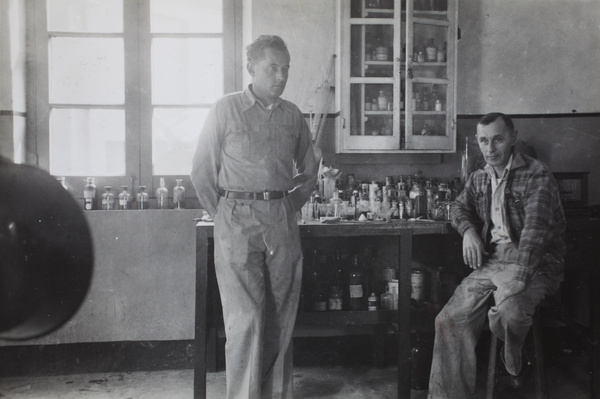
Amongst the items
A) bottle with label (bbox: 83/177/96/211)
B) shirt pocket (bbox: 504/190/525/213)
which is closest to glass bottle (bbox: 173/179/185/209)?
bottle with label (bbox: 83/177/96/211)

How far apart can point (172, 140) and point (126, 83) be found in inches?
22.3

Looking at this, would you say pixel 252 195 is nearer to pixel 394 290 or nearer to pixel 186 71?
pixel 394 290

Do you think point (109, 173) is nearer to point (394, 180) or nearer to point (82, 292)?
point (82, 292)

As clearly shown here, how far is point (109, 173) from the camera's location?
14.8 feet

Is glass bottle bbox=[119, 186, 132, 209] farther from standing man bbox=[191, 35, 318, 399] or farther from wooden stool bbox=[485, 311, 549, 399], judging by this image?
wooden stool bbox=[485, 311, 549, 399]

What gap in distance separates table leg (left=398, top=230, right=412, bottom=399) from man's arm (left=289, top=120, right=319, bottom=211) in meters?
0.64

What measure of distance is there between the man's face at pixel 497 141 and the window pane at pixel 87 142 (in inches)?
109

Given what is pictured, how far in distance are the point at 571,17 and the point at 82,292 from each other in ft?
14.6

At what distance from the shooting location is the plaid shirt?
9.94 ft

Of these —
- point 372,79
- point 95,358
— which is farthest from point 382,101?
point 95,358

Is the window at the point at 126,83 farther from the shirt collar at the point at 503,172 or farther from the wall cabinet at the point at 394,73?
the shirt collar at the point at 503,172

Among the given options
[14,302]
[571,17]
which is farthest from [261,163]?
[571,17]

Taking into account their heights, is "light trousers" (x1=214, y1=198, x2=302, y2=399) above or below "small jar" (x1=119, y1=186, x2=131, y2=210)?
below

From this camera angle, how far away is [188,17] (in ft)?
14.9
